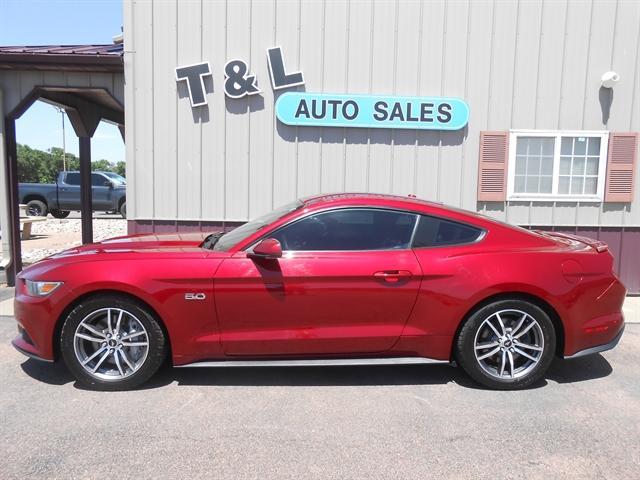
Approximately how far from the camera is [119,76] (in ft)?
23.4

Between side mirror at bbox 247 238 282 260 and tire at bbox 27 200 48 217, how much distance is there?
1861 centimetres

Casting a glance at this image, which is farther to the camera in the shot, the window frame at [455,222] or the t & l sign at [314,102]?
the t & l sign at [314,102]

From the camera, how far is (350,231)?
154 inches

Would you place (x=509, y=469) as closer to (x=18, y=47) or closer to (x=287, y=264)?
(x=287, y=264)

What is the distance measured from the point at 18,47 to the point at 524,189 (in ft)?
24.0

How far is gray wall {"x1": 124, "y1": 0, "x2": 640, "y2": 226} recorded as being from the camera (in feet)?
22.5

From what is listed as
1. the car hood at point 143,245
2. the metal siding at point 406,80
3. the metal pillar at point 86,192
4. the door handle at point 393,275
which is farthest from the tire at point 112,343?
the metal pillar at point 86,192

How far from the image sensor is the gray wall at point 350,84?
22.5ft

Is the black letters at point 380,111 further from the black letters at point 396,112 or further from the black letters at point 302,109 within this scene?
the black letters at point 302,109

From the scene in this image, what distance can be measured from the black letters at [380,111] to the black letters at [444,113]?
72 centimetres

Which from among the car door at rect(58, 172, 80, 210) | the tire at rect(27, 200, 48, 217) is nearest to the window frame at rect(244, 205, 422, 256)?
the car door at rect(58, 172, 80, 210)

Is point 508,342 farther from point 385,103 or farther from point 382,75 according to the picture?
point 382,75

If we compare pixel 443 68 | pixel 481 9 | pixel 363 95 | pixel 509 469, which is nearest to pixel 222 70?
pixel 363 95

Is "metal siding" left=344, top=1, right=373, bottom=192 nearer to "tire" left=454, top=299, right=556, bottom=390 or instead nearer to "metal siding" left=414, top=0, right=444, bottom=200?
"metal siding" left=414, top=0, right=444, bottom=200
